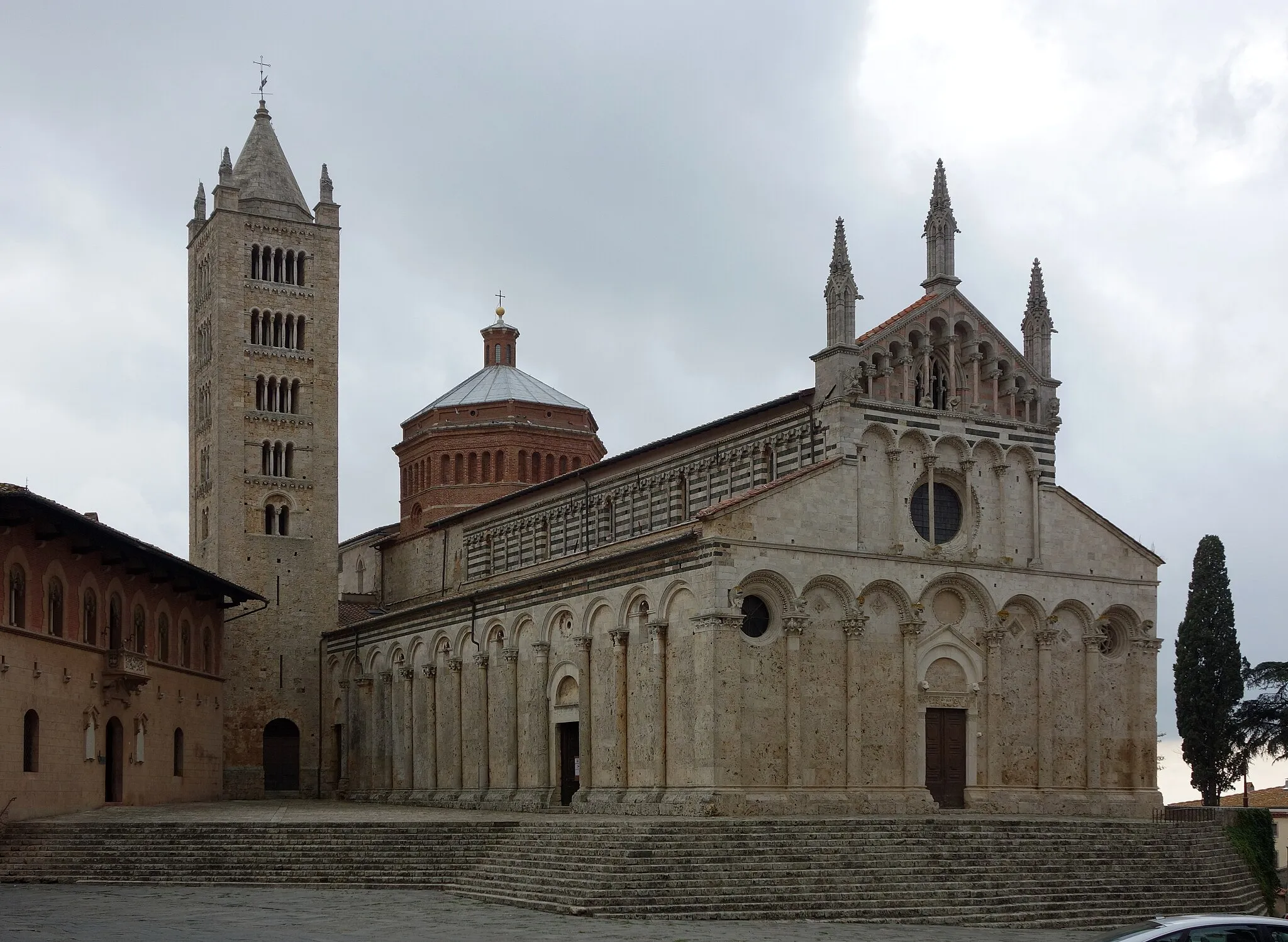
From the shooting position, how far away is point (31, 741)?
3912 centimetres

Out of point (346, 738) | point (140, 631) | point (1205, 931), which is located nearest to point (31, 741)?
point (140, 631)

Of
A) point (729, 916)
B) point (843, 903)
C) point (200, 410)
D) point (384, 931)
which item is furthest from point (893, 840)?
point (200, 410)

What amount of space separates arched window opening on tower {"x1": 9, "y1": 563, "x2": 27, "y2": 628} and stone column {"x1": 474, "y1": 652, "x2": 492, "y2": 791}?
44.7 feet

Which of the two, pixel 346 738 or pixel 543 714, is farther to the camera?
pixel 346 738

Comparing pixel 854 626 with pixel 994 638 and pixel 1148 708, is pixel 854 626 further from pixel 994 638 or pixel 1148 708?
pixel 1148 708

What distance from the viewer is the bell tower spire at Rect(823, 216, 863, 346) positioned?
3966 centimetres

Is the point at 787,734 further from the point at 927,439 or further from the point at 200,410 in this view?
the point at 200,410

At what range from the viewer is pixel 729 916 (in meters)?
27.8

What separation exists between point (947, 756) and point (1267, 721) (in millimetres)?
19026

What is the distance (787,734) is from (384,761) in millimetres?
20183

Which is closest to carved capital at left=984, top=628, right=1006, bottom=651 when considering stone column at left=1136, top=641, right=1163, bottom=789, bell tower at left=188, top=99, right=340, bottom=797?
stone column at left=1136, top=641, right=1163, bottom=789

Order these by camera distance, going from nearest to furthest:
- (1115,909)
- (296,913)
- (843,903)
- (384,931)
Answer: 1. (384,931)
2. (296,913)
3. (843,903)
4. (1115,909)

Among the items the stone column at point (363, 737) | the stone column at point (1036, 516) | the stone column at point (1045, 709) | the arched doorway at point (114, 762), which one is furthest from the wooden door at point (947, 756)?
the stone column at point (363, 737)

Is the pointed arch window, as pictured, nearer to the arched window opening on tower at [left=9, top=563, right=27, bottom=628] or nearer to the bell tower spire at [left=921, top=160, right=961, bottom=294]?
the arched window opening on tower at [left=9, top=563, right=27, bottom=628]
